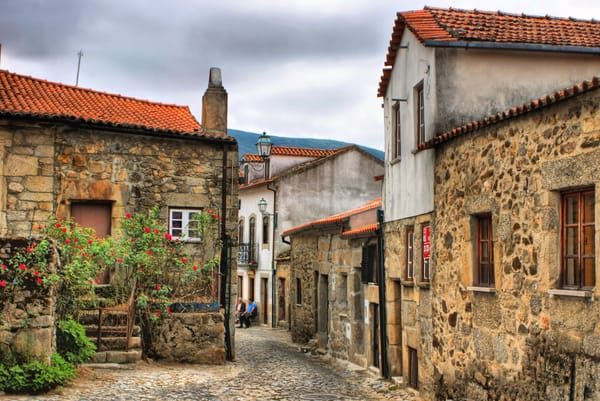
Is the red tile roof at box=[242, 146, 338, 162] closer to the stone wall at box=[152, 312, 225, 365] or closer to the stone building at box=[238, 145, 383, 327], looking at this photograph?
the stone building at box=[238, 145, 383, 327]

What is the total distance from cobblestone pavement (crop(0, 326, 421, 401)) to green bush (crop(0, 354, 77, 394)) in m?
0.14

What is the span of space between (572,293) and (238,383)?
6848 mm

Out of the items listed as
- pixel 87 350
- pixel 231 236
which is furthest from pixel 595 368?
pixel 231 236

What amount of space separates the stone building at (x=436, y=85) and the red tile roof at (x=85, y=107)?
4832 millimetres

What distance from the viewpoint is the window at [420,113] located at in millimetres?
12656

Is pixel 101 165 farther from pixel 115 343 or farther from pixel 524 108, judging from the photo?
pixel 524 108

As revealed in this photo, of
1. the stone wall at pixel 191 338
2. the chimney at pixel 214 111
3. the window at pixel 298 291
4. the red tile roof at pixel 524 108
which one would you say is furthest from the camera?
the window at pixel 298 291

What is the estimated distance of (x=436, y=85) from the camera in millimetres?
11773

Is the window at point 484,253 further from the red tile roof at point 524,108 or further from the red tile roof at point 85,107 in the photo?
the red tile roof at point 85,107

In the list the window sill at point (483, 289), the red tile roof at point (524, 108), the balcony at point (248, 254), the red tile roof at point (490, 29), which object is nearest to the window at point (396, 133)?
the red tile roof at point (490, 29)

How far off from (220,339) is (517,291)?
7460mm

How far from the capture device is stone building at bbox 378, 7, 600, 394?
11.8 metres

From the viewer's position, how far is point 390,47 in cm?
1420

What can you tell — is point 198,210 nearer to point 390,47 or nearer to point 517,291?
point 390,47
